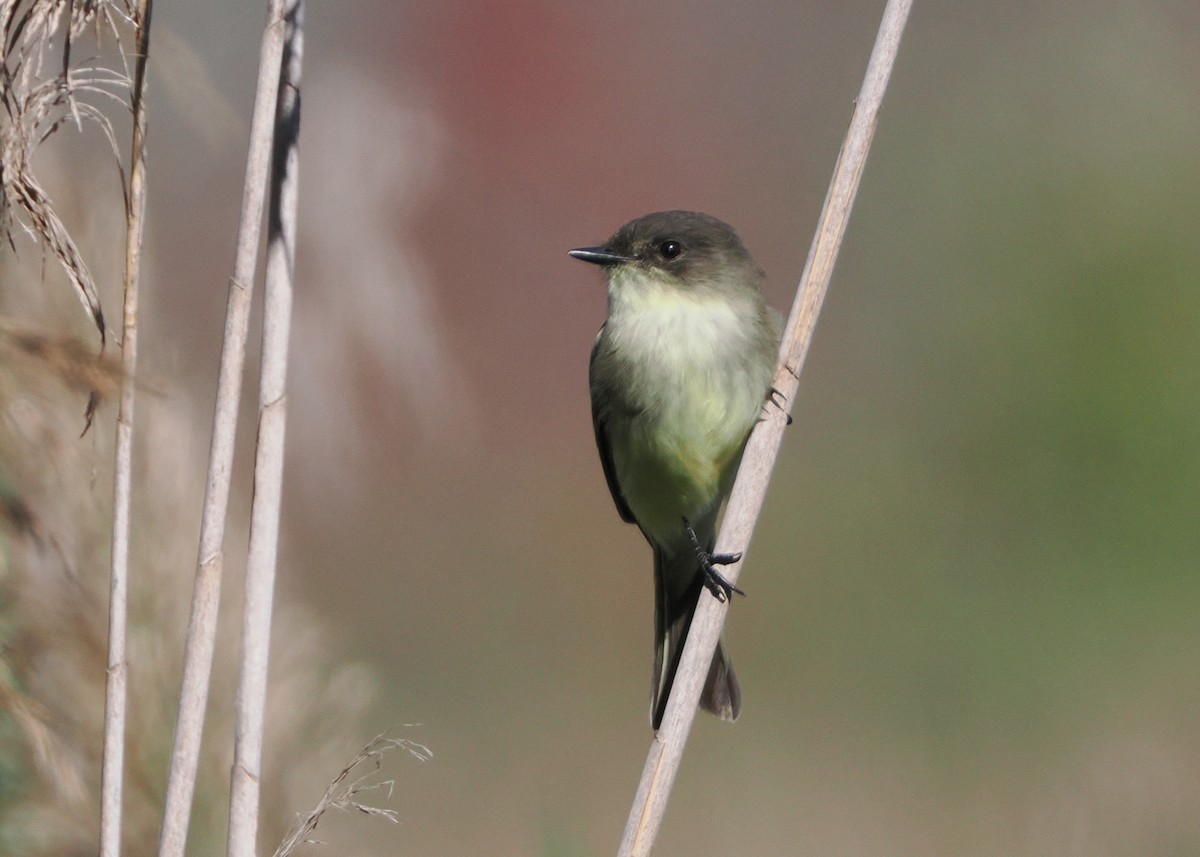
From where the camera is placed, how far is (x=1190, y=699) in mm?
4172

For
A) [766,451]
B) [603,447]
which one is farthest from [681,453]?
[766,451]

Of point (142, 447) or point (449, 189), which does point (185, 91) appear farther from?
point (449, 189)

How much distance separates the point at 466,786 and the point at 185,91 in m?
3.06

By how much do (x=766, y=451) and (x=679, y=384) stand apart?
16.7 inches

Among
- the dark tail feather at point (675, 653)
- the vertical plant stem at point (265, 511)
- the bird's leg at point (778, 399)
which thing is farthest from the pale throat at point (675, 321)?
the vertical plant stem at point (265, 511)

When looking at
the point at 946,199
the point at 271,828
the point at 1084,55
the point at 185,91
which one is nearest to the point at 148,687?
the point at 271,828

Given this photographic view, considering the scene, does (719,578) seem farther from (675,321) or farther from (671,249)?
(671,249)

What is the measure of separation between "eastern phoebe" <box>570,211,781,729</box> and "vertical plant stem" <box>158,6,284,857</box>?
0.72 metres

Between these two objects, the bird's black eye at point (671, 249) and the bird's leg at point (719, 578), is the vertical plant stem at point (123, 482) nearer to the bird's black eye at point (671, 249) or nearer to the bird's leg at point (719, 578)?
the bird's leg at point (719, 578)

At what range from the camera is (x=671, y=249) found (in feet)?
6.44

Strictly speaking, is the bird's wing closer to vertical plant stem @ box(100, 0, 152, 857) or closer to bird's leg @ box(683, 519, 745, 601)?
bird's leg @ box(683, 519, 745, 601)

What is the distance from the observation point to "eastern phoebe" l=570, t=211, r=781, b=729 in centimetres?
182

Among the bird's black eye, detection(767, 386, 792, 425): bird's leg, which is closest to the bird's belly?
detection(767, 386, 792, 425): bird's leg

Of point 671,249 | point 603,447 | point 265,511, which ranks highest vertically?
point 671,249
